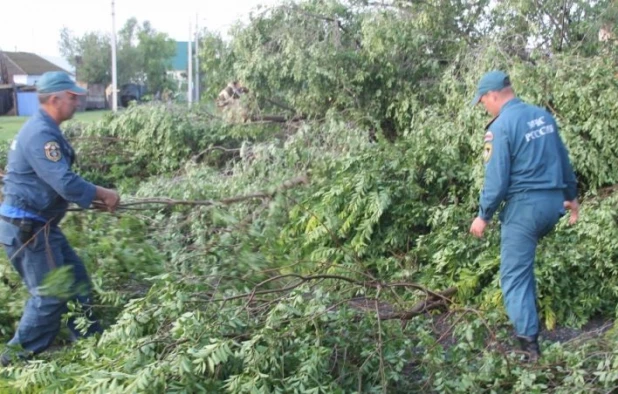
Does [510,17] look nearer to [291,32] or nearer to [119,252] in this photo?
[291,32]

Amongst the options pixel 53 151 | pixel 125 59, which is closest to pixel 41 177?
pixel 53 151

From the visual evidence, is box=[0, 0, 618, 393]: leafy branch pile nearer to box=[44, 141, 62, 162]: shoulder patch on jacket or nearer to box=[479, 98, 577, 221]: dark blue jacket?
box=[479, 98, 577, 221]: dark blue jacket

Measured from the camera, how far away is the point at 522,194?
436 centimetres

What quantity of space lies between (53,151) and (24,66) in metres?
56.2

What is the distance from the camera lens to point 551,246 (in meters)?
5.61

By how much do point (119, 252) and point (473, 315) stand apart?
2.33m

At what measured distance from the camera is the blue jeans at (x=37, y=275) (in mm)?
4473

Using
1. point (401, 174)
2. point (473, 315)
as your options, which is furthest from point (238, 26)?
point (473, 315)

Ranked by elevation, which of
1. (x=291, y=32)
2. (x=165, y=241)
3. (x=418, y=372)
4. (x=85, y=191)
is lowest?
(x=418, y=372)

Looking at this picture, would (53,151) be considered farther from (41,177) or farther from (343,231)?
(343,231)

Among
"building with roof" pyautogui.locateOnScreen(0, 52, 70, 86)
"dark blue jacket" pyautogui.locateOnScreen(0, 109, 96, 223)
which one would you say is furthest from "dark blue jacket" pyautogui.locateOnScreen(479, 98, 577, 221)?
"building with roof" pyautogui.locateOnScreen(0, 52, 70, 86)

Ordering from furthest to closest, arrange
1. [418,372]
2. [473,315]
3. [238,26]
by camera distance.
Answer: [238,26]
[473,315]
[418,372]

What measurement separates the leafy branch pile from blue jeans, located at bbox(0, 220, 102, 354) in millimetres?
196

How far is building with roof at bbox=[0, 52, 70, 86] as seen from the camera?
52000mm
